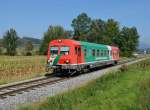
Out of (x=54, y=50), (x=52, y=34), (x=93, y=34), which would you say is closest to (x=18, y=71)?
(x=54, y=50)

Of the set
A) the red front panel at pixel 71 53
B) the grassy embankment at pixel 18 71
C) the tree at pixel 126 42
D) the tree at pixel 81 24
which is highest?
the tree at pixel 81 24

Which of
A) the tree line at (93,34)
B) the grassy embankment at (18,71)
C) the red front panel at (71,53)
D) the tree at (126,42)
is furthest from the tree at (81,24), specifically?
the red front panel at (71,53)

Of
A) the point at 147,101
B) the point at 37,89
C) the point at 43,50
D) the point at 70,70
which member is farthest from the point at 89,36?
the point at 147,101

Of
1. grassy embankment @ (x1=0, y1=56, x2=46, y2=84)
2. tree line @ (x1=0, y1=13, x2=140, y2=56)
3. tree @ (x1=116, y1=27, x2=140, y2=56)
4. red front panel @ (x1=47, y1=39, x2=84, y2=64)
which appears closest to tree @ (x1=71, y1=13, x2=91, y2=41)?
tree line @ (x1=0, y1=13, x2=140, y2=56)

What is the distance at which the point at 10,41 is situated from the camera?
11444 centimetres

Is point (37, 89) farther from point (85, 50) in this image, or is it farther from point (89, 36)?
point (89, 36)

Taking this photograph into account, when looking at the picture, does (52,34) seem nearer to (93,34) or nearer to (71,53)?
(93,34)

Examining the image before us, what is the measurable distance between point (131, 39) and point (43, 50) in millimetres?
28554

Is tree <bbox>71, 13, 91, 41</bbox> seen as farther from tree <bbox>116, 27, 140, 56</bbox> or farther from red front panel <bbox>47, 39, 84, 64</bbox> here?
red front panel <bbox>47, 39, 84, 64</bbox>

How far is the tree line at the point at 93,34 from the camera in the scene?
99938 millimetres

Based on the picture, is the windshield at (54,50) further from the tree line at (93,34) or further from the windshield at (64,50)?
the tree line at (93,34)

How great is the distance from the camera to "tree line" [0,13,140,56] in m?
99.9

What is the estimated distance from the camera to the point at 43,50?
110 m

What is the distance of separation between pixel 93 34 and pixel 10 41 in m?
30.4
